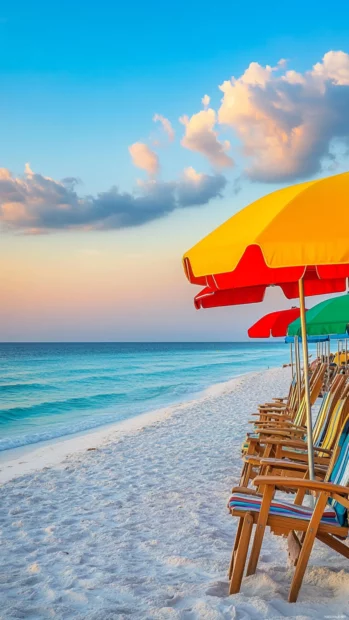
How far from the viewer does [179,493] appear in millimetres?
5586

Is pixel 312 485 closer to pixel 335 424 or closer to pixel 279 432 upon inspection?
pixel 335 424

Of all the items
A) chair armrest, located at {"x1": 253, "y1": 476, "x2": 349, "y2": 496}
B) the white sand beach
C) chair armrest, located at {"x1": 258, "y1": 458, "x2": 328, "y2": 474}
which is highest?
chair armrest, located at {"x1": 253, "y1": 476, "x2": 349, "y2": 496}

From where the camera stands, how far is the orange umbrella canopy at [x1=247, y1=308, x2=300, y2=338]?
7.98m

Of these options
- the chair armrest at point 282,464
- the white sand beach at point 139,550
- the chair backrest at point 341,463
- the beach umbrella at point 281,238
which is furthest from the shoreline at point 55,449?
the beach umbrella at point 281,238

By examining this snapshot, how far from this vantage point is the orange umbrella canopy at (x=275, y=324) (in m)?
7.98

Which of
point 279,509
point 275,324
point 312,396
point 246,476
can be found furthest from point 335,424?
point 275,324

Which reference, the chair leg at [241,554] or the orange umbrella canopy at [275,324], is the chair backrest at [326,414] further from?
the orange umbrella canopy at [275,324]

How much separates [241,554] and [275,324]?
537 cm

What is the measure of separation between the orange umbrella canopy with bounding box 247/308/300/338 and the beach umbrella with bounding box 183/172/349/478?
15.1 feet

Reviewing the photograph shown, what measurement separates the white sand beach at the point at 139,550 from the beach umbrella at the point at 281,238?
172cm

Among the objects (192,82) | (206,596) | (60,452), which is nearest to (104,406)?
(60,452)

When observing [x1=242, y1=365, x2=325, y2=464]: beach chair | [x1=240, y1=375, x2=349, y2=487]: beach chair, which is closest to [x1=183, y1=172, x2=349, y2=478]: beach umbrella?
[x1=240, y1=375, x2=349, y2=487]: beach chair

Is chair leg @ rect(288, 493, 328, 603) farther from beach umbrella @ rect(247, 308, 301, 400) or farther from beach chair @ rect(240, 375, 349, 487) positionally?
beach umbrella @ rect(247, 308, 301, 400)

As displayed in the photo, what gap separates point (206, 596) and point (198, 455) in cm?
493
